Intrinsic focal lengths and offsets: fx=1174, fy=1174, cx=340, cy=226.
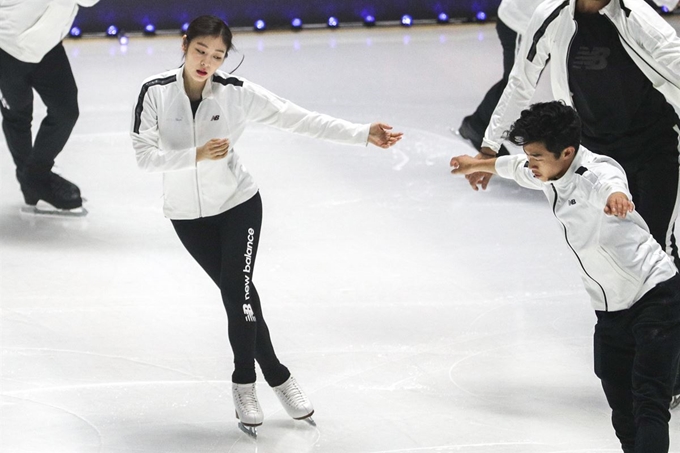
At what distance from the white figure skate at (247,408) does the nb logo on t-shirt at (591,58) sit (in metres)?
1.50

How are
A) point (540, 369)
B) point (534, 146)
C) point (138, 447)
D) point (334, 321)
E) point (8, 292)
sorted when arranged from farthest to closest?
point (8, 292), point (334, 321), point (540, 369), point (138, 447), point (534, 146)

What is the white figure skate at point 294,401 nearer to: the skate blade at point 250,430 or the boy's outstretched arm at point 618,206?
the skate blade at point 250,430

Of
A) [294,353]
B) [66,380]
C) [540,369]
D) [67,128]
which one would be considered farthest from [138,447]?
[67,128]

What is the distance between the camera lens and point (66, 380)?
13.3ft

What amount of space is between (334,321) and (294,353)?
0.34m

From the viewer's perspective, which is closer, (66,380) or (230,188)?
(230,188)

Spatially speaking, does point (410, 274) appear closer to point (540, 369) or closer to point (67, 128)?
point (540, 369)

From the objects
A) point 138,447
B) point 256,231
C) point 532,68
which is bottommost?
point 138,447

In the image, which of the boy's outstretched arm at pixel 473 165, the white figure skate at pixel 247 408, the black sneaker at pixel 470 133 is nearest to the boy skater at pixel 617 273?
the boy's outstretched arm at pixel 473 165

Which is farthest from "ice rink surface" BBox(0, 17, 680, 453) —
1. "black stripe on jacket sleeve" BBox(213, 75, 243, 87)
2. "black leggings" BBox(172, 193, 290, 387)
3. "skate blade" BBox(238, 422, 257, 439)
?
"black stripe on jacket sleeve" BBox(213, 75, 243, 87)

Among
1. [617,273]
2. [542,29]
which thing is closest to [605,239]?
[617,273]

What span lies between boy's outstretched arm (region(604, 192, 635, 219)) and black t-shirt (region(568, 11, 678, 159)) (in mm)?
967

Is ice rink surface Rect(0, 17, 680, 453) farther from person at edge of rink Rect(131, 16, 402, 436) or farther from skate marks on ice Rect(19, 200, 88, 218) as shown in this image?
person at edge of rink Rect(131, 16, 402, 436)

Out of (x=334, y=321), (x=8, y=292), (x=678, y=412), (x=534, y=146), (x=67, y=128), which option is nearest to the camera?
(x=534, y=146)
